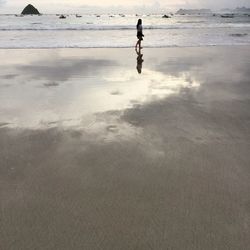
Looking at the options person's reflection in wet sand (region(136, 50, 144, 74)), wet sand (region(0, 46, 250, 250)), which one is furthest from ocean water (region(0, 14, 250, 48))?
wet sand (region(0, 46, 250, 250))

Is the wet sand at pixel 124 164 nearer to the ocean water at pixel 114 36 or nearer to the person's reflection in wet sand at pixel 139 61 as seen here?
the person's reflection in wet sand at pixel 139 61

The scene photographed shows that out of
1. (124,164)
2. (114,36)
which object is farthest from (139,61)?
(114,36)

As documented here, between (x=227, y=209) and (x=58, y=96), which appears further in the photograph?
(x=58, y=96)

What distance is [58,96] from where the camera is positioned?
993 centimetres

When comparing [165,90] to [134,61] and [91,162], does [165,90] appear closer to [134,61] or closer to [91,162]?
[91,162]

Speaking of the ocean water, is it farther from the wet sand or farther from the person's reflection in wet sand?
the wet sand

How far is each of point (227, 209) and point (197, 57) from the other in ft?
47.9

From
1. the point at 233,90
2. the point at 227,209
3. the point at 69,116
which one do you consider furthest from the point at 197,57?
the point at 227,209

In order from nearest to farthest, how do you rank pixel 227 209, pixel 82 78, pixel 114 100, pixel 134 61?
pixel 227 209
pixel 114 100
pixel 82 78
pixel 134 61

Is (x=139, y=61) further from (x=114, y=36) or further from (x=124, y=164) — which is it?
(x=114, y=36)

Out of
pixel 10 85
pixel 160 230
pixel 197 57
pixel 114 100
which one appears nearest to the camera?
pixel 160 230

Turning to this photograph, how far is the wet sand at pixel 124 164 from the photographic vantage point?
4.02 meters

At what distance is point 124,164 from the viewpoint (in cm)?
575

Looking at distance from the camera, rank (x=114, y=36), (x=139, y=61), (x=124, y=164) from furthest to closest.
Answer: (x=114, y=36), (x=139, y=61), (x=124, y=164)
